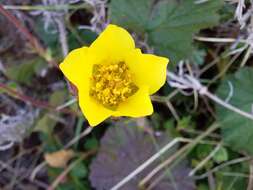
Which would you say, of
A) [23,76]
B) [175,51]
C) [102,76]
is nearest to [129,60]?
[102,76]

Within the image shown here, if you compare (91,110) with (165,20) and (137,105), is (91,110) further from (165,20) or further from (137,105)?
→ (165,20)

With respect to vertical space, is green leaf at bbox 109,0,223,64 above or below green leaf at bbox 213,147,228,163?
above

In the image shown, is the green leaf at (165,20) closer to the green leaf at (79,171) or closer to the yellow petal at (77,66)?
the yellow petal at (77,66)

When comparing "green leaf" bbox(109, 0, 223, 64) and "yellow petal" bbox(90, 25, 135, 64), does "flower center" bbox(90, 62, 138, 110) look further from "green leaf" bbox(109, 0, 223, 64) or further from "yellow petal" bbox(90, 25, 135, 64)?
"green leaf" bbox(109, 0, 223, 64)

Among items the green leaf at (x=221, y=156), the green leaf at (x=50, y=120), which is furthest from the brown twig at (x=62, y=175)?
the green leaf at (x=221, y=156)

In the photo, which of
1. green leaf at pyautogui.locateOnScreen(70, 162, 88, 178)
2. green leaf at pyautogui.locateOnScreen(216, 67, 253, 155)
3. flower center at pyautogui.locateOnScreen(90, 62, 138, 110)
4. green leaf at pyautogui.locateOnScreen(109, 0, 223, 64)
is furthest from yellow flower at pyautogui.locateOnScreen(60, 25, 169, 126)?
green leaf at pyautogui.locateOnScreen(70, 162, 88, 178)

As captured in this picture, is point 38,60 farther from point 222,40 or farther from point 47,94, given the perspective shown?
point 222,40
